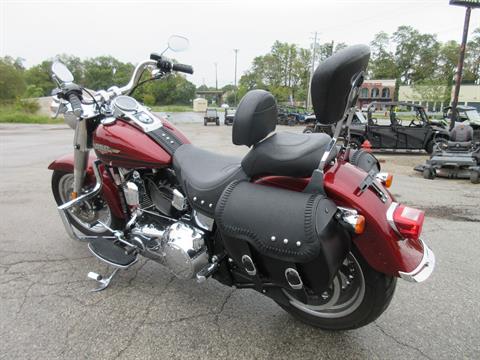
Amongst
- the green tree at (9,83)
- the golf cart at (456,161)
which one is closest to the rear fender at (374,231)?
the golf cart at (456,161)

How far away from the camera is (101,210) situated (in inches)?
133

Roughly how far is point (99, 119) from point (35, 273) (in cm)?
141

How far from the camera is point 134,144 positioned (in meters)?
2.53

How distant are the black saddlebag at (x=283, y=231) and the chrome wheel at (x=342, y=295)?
28cm

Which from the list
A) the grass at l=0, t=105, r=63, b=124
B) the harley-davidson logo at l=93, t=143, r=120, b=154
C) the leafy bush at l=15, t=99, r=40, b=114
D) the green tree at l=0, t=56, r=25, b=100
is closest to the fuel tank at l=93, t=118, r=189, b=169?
the harley-davidson logo at l=93, t=143, r=120, b=154

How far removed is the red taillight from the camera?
169 cm

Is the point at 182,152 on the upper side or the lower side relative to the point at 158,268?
upper

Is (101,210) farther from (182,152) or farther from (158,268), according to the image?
(182,152)

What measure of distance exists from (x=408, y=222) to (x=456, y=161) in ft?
22.4

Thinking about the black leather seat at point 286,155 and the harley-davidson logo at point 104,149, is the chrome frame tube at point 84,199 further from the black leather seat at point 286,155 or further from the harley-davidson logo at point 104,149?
the black leather seat at point 286,155

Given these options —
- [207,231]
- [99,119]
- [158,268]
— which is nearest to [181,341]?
[207,231]

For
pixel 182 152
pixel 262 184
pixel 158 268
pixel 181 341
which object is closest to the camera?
pixel 262 184

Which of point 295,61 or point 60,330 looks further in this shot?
point 295,61

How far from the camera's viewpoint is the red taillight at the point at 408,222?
169cm
